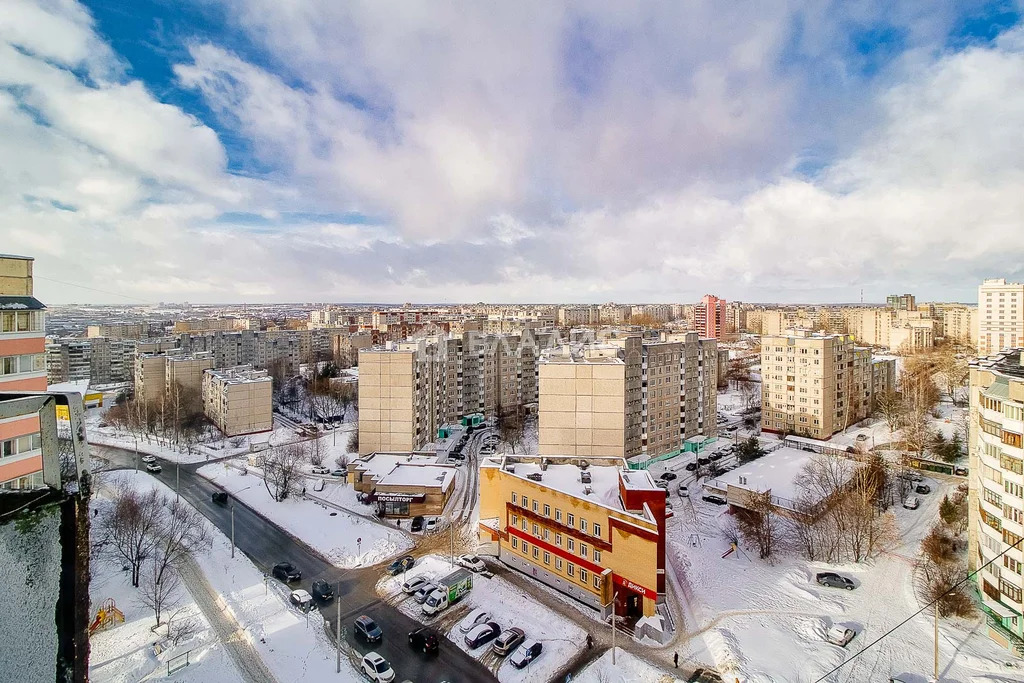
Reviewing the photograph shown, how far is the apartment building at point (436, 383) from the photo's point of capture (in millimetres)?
19984

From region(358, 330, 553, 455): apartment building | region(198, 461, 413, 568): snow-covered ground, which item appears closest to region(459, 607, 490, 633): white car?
region(198, 461, 413, 568): snow-covered ground

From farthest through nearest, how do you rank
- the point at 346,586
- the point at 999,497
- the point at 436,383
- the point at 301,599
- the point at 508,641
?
the point at 436,383 → the point at 346,586 → the point at 301,599 → the point at 508,641 → the point at 999,497

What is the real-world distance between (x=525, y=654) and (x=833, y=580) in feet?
24.7

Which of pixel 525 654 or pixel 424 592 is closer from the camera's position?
pixel 525 654

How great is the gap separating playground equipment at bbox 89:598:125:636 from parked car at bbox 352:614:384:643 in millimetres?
4813

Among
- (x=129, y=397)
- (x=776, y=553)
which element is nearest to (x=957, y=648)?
Answer: (x=776, y=553)

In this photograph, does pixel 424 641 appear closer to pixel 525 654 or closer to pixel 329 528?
→ pixel 525 654

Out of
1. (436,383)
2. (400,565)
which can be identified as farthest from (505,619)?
(436,383)

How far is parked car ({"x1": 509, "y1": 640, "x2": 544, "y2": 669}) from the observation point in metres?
9.00

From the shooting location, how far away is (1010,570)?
8.97 meters

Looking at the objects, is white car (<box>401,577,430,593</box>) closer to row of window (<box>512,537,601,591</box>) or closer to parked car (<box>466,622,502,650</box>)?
parked car (<box>466,622,502,650</box>)

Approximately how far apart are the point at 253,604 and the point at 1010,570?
47.9ft

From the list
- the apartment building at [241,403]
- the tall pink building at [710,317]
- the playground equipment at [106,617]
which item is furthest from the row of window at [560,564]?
the tall pink building at [710,317]

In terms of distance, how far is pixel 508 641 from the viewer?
9477 mm
